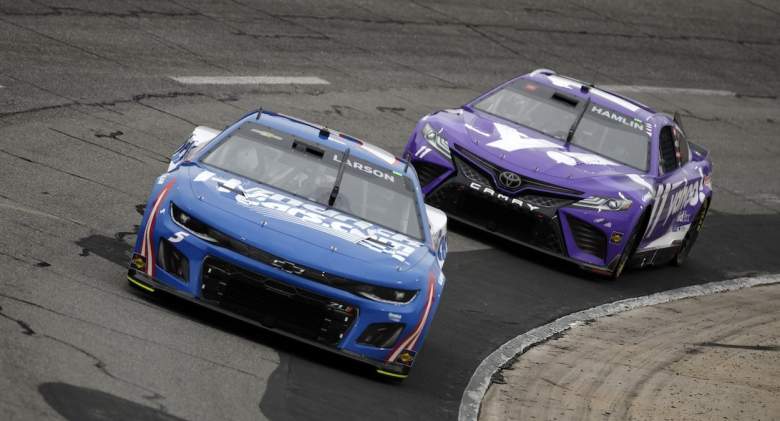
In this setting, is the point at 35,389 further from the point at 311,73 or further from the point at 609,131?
the point at 311,73

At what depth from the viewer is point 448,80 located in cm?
2128

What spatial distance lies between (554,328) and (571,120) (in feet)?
11.3

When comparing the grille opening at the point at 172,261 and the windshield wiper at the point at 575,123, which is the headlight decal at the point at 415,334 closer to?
the grille opening at the point at 172,261

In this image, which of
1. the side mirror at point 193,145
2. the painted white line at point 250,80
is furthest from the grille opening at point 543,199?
the painted white line at point 250,80

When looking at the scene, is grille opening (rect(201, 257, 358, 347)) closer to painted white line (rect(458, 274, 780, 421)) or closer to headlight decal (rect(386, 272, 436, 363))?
headlight decal (rect(386, 272, 436, 363))

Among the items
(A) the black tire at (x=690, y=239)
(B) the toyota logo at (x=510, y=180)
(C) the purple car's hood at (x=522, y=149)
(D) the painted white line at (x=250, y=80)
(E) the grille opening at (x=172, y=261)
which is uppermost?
(E) the grille opening at (x=172, y=261)

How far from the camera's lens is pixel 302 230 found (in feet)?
30.2

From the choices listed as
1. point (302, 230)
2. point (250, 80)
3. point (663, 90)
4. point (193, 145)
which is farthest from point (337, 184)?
point (663, 90)

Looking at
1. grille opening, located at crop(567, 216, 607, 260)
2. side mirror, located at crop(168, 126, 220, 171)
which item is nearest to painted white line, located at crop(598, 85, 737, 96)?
grille opening, located at crop(567, 216, 607, 260)

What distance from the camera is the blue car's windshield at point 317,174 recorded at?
32.8 feet

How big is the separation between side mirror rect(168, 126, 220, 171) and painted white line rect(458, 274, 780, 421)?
2.48m

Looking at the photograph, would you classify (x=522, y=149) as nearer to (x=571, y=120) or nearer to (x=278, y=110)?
(x=571, y=120)

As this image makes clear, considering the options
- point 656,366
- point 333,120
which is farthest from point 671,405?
point 333,120

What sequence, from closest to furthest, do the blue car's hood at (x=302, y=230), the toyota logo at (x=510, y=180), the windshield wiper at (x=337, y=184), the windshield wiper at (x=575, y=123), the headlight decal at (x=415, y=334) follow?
the blue car's hood at (x=302, y=230), the headlight decal at (x=415, y=334), the windshield wiper at (x=337, y=184), the toyota logo at (x=510, y=180), the windshield wiper at (x=575, y=123)
